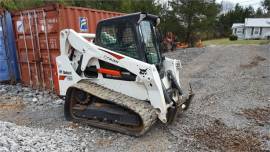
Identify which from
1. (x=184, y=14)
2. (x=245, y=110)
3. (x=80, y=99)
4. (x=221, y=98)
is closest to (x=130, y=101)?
(x=80, y=99)

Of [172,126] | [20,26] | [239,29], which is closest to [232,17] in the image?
[239,29]

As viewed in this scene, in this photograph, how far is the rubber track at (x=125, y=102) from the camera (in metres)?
4.31

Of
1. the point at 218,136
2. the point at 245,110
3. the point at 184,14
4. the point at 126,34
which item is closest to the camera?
the point at 218,136

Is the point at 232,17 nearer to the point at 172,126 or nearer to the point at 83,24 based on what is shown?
the point at 83,24

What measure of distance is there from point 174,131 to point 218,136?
75 cm

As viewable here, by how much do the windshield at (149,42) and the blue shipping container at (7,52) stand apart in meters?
5.10

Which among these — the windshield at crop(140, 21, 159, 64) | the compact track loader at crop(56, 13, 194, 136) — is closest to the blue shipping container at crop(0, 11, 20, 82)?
the compact track loader at crop(56, 13, 194, 136)

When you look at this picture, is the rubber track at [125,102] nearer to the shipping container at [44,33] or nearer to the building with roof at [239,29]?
the shipping container at [44,33]

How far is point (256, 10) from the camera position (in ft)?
188

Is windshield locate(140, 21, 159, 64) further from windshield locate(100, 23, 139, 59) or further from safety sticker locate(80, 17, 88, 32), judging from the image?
safety sticker locate(80, 17, 88, 32)

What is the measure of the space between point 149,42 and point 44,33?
3472 millimetres

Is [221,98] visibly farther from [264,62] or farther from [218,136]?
[264,62]

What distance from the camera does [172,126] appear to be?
495 centimetres

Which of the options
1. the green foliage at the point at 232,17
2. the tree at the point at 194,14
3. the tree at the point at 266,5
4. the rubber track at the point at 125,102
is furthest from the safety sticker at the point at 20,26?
the tree at the point at 266,5
